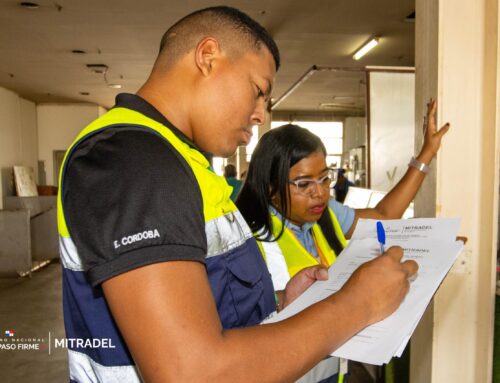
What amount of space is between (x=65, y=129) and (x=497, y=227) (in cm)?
1166

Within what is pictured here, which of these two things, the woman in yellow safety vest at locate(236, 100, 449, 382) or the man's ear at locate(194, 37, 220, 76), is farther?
the woman in yellow safety vest at locate(236, 100, 449, 382)

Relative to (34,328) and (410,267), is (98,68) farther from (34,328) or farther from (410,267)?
(410,267)

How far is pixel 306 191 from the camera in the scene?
5.82 feet

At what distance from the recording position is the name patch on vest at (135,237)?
22.1 inches

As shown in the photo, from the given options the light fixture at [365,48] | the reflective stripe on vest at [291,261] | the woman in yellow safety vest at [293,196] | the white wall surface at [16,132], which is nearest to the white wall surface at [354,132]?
the light fixture at [365,48]

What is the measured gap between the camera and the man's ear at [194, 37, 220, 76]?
31.3 inches

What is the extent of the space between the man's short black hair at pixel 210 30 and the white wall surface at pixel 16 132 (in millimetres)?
9357

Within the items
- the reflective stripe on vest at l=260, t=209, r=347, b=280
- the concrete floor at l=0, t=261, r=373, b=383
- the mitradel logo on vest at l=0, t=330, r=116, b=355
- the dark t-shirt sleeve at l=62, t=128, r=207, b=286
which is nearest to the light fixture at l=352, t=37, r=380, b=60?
the concrete floor at l=0, t=261, r=373, b=383

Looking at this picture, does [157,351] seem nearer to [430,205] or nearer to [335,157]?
[430,205]

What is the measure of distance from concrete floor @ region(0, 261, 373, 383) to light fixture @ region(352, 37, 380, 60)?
4.77 m

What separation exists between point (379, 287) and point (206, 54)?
51cm

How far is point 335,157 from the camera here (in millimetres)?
15250

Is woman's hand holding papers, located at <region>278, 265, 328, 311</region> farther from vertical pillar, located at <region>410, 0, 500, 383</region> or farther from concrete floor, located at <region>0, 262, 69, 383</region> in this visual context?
concrete floor, located at <region>0, 262, 69, 383</region>

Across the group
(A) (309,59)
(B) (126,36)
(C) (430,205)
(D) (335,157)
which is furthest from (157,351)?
(D) (335,157)
